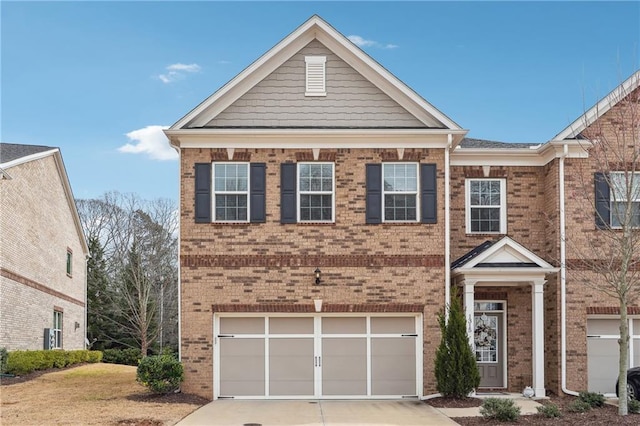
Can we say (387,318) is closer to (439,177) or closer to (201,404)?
(439,177)

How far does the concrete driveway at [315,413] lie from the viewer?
14.9 metres

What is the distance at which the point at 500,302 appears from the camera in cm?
1992

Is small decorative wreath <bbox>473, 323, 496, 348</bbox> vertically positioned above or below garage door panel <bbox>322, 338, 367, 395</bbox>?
above

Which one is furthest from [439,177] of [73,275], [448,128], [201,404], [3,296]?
[73,275]

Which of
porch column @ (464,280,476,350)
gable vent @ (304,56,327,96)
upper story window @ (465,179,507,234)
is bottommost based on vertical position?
porch column @ (464,280,476,350)

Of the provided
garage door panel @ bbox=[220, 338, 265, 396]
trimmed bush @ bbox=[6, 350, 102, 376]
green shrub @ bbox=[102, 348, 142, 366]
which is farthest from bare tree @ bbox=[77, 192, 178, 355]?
garage door panel @ bbox=[220, 338, 265, 396]

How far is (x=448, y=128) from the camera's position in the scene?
1900cm

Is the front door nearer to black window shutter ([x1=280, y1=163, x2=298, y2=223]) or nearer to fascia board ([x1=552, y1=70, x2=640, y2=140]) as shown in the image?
fascia board ([x1=552, y1=70, x2=640, y2=140])

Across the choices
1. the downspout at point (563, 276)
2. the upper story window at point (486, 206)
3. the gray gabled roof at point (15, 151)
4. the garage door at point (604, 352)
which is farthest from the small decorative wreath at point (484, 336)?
the gray gabled roof at point (15, 151)

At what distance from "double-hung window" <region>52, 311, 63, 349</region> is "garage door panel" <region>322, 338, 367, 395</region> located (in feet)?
48.5

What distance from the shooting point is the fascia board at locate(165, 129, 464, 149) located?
61.6 feet

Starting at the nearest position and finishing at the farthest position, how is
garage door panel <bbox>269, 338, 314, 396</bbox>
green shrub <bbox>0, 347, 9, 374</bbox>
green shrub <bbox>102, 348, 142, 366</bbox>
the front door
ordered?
1. garage door panel <bbox>269, 338, 314, 396</bbox>
2. the front door
3. green shrub <bbox>0, 347, 9, 374</bbox>
4. green shrub <bbox>102, 348, 142, 366</bbox>

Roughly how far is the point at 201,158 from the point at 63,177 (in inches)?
539

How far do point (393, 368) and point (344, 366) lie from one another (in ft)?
4.06
